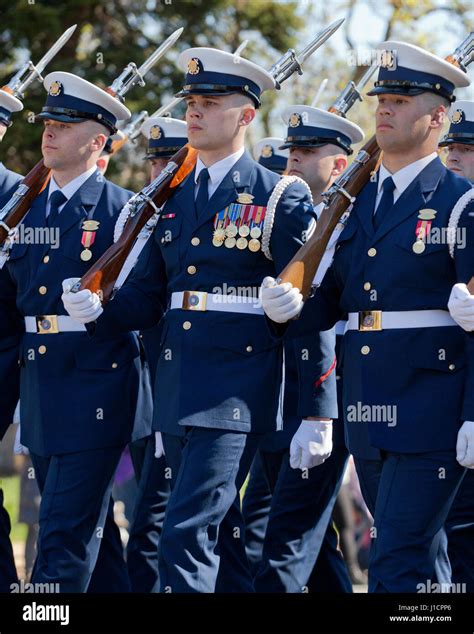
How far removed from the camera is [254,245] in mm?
5910

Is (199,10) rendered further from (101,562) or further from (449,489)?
(449,489)

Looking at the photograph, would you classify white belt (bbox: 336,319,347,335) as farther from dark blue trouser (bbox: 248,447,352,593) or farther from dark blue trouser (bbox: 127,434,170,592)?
dark blue trouser (bbox: 127,434,170,592)

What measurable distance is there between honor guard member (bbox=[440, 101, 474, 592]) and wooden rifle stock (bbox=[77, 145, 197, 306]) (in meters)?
1.60

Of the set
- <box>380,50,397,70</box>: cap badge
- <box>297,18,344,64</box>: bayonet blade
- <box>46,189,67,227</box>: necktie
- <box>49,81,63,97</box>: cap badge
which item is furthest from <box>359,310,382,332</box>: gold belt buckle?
<box>49,81,63,97</box>: cap badge

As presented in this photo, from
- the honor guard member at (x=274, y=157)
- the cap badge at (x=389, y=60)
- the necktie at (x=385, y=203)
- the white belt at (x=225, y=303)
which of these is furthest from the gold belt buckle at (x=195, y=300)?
the honor guard member at (x=274, y=157)

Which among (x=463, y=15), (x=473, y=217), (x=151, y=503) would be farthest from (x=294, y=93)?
(x=473, y=217)

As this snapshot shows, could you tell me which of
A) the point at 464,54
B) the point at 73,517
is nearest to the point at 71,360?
the point at 73,517

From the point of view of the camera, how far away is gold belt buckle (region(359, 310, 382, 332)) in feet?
18.4

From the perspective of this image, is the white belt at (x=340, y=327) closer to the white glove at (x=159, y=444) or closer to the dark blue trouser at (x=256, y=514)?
the dark blue trouser at (x=256, y=514)

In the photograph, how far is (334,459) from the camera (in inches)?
268

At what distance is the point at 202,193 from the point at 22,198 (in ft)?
3.73

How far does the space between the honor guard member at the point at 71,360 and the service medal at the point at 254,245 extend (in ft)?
2.55

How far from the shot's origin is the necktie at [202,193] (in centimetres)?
608

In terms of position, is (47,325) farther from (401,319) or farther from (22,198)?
(401,319)
